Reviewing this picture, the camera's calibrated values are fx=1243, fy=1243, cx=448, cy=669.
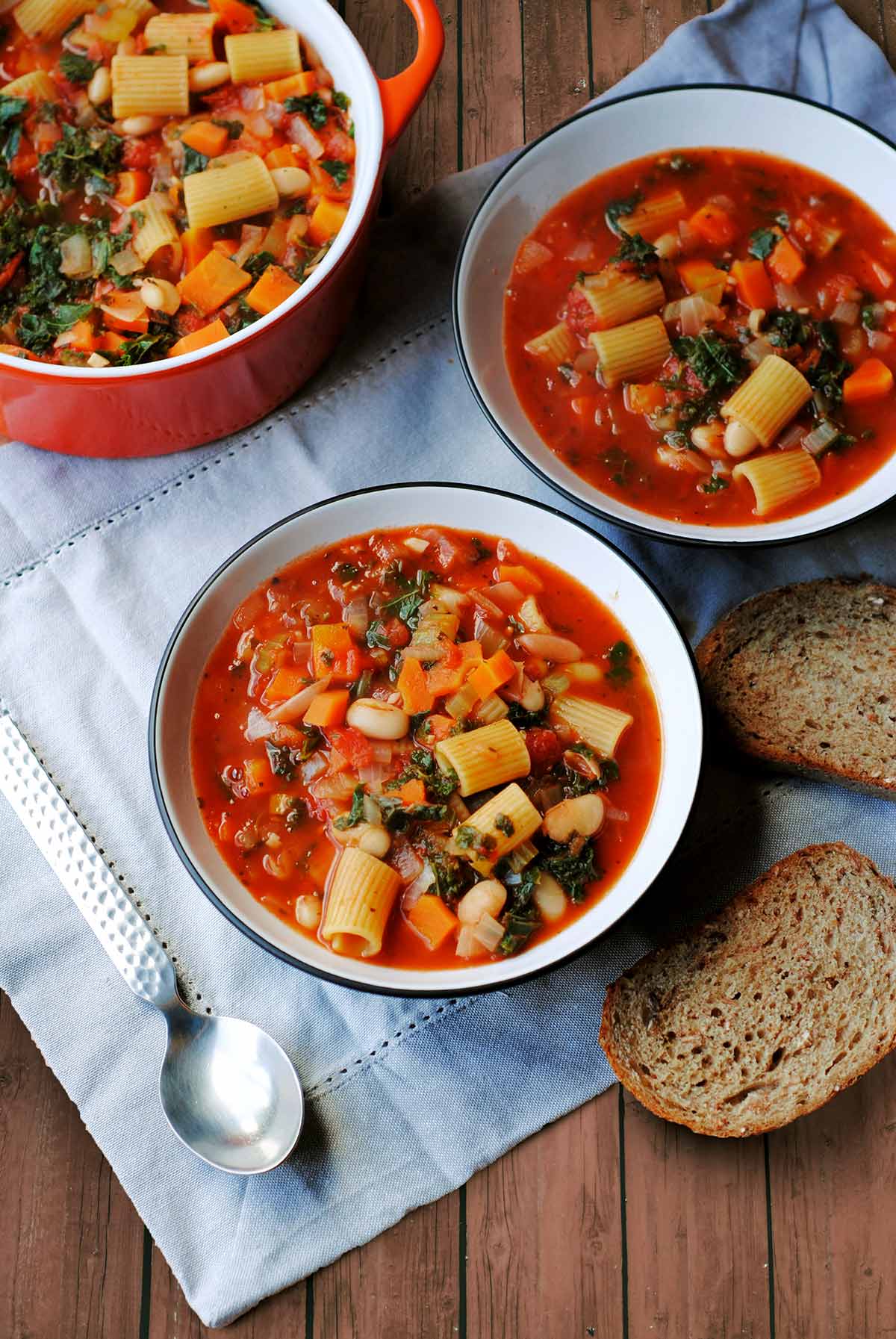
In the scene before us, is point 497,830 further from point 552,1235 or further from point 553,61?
point 553,61

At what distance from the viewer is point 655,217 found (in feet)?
13.3

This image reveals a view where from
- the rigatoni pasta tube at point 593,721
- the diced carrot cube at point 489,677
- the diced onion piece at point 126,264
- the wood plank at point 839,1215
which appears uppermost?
the diced onion piece at point 126,264

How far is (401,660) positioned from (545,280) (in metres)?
1.41

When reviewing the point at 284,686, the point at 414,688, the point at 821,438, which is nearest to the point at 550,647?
the point at 414,688

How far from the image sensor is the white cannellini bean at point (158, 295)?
148 inches

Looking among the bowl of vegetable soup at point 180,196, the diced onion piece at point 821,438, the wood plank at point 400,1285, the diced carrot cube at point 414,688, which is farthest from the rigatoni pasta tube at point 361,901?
the diced onion piece at point 821,438

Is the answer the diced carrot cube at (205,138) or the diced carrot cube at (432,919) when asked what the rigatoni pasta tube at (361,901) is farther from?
the diced carrot cube at (205,138)

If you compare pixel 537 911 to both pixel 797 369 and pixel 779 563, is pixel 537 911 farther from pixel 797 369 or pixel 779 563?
pixel 797 369

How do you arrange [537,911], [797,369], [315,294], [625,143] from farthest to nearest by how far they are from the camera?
[625,143]
[797,369]
[315,294]
[537,911]

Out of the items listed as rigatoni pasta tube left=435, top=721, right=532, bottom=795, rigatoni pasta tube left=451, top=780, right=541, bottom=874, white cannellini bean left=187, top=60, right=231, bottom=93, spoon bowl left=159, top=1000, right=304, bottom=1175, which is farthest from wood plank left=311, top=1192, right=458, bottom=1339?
white cannellini bean left=187, top=60, right=231, bottom=93

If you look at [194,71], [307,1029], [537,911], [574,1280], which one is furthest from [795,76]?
[574,1280]

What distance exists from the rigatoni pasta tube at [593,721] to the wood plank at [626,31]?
2436 millimetres

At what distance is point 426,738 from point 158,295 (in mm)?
1579

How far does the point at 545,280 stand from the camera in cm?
404
